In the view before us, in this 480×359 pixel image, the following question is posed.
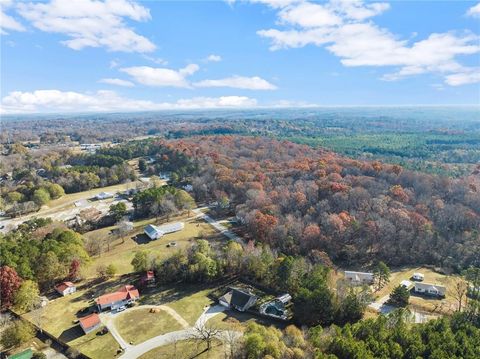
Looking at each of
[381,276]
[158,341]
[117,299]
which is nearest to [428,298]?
[381,276]

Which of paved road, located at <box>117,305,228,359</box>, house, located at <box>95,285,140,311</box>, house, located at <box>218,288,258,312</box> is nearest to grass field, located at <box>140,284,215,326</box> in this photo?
house, located at <box>95,285,140,311</box>

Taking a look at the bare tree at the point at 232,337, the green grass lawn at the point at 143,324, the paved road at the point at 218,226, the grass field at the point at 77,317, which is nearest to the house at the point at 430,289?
the bare tree at the point at 232,337

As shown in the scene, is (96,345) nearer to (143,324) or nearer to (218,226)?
(143,324)

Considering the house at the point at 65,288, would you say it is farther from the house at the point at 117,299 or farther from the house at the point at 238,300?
the house at the point at 238,300

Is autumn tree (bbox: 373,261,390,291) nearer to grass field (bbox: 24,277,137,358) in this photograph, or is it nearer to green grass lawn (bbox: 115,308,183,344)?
green grass lawn (bbox: 115,308,183,344)

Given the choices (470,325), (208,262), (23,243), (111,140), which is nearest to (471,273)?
(470,325)

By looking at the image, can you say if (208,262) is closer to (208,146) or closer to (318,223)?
(318,223)
